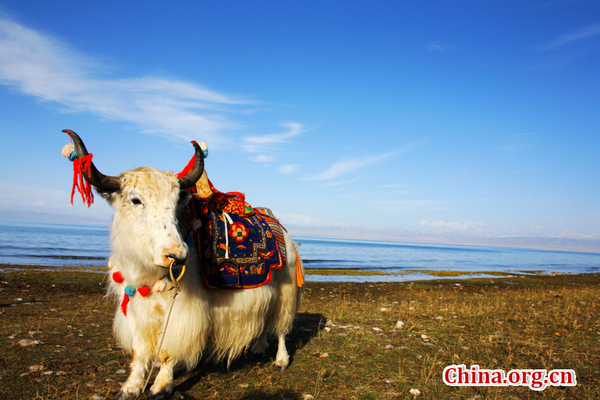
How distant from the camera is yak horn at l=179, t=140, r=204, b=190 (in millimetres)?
3604

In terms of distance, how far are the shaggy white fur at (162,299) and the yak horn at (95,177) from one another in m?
0.07

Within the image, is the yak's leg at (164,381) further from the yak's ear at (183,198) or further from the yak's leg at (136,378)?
the yak's ear at (183,198)

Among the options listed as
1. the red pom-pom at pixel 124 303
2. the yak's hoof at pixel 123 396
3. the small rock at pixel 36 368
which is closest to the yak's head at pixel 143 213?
the red pom-pom at pixel 124 303

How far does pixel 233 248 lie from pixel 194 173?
99 cm

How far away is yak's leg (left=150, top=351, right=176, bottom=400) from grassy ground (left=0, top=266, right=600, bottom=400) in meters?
0.16

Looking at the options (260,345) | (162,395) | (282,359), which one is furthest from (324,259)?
(162,395)

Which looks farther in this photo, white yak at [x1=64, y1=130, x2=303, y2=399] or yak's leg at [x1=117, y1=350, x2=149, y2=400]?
yak's leg at [x1=117, y1=350, x2=149, y2=400]

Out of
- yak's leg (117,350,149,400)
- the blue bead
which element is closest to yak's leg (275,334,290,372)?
yak's leg (117,350,149,400)

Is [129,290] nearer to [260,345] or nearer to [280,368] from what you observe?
[280,368]

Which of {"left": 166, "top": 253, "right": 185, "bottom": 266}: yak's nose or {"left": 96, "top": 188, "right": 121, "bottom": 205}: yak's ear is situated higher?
{"left": 96, "top": 188, "right": 121, "bottom": 205}: yak's ear

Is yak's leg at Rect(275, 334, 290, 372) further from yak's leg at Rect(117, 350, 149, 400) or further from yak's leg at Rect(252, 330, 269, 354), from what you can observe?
yak's leg at Rect(117, 350, 149, 400)

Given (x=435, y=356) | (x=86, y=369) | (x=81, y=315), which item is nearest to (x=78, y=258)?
(x=81, y=315)

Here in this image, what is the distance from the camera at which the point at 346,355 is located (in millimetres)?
4875

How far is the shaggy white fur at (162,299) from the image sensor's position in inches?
124
